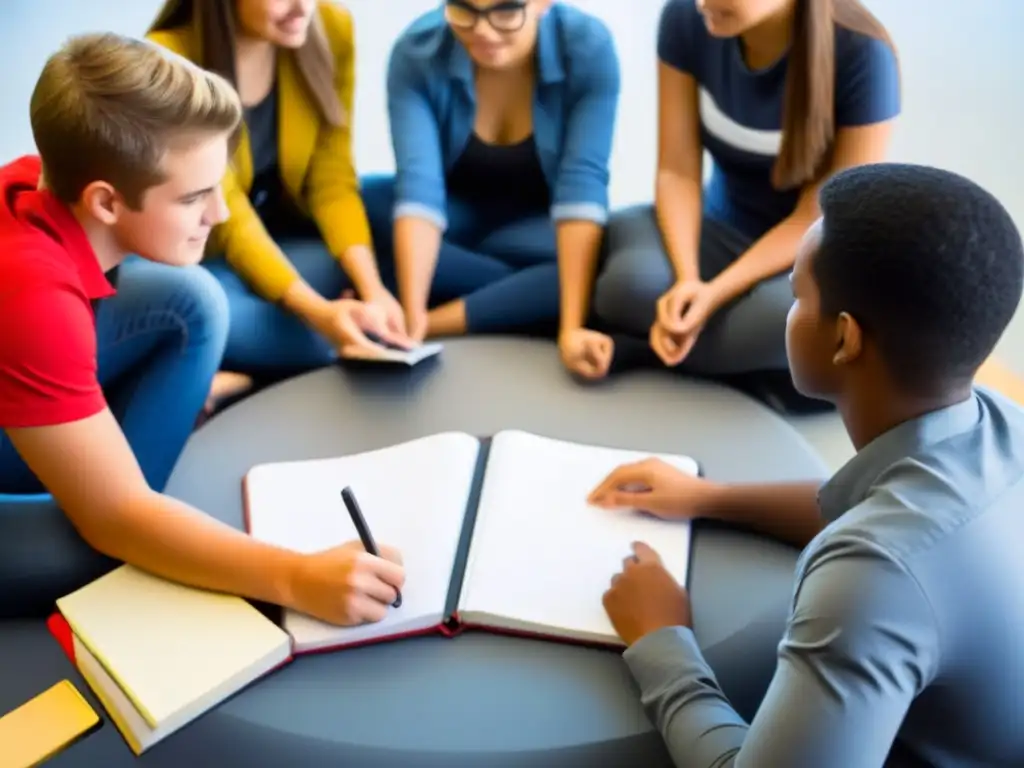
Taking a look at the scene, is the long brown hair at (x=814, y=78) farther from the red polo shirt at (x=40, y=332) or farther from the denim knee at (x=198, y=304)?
the red polo shirt at (x=40, y=332)

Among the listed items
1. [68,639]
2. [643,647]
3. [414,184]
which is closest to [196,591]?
[68,639]

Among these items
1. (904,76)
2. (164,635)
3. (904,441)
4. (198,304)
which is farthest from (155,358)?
(904,76)

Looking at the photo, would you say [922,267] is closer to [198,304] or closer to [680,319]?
[680,319]

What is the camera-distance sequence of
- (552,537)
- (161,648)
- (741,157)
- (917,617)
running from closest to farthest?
(917,617) → (161,648) → (552,537) → (741,157)

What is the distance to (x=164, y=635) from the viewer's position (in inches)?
31.7

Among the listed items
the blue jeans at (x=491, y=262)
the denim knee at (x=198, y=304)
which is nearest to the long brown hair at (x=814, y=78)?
the blue jeans at (x=491, y=262)

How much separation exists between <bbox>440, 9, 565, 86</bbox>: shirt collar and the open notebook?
1.98 feet

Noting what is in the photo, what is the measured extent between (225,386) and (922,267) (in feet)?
3.37

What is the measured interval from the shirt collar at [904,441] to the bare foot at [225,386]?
93cm

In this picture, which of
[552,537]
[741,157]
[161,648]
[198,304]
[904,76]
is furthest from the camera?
[904,76]

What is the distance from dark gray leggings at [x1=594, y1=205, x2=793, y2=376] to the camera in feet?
4.20

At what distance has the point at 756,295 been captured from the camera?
1.30 m

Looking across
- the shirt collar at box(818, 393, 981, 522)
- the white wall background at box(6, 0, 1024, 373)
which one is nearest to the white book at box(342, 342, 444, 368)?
the shirt collar at box(818, 393, 981, 522)

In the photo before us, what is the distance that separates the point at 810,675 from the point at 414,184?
1004 mm
